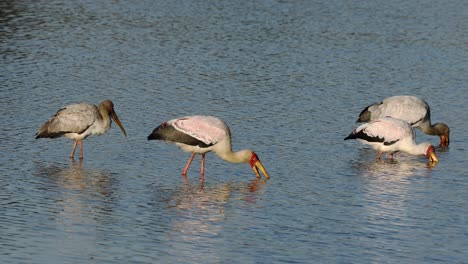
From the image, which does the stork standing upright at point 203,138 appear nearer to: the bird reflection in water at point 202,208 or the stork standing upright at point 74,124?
the bird reflection in water at point 202,208

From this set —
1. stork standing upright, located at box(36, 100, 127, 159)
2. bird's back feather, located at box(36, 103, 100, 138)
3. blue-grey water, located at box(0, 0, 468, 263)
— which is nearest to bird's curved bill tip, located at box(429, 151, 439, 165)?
blue-grey water, located at box(0, 0, 468, 263)

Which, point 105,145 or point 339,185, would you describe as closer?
point 339,185

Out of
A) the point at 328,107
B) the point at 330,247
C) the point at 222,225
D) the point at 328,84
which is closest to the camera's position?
the point at 330,247

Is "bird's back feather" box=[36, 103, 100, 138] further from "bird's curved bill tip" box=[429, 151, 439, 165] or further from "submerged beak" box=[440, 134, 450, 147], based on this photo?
"submerged beak" box=[440, 134, 450, 147]

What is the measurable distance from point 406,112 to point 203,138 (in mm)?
5957

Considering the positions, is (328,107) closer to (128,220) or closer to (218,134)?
(218,134)

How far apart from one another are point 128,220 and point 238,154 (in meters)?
3.65

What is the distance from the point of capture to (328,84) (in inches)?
1106

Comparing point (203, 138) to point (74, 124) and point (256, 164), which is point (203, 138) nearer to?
point (256, 164)

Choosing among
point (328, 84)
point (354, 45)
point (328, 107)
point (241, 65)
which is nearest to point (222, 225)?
point (328, 107)

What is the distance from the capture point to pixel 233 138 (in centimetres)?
2180

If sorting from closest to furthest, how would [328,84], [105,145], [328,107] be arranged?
[105,145]
[328,107]
[328,84]

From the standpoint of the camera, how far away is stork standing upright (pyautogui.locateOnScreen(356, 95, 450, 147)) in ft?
75.9

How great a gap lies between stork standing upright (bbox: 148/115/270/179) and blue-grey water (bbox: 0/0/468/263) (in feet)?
1.08
